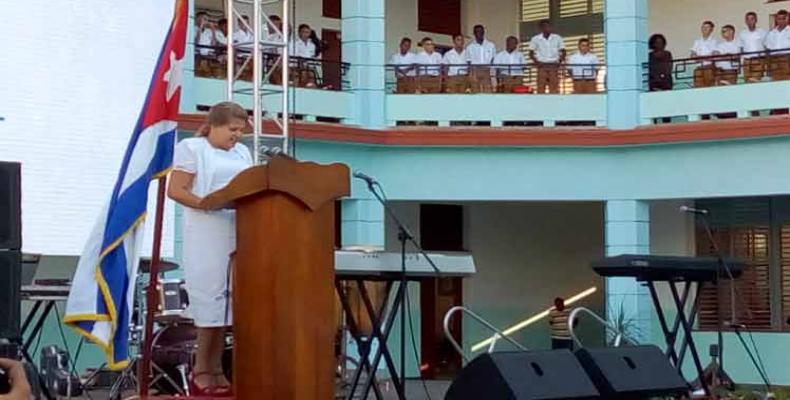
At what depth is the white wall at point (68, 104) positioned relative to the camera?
1506 cm

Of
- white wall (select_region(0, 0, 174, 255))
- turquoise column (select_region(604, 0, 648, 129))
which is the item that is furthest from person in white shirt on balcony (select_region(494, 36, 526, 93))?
white wall (select_region(0, 0, 174, 255))

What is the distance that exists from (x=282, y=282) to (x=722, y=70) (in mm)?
12832

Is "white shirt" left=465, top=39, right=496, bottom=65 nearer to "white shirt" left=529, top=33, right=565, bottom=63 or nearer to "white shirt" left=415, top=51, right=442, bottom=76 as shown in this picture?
"white shirt" left=415, top=51, right=442, bottom=76

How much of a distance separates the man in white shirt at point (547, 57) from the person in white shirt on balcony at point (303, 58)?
2868mm

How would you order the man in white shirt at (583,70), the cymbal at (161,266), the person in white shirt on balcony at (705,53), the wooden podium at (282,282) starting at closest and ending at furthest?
the wooden podium at (282,282), the cymbal at (161,266), the person in white shirt on balcony at (705,53), the man in white shirt at (583,70)

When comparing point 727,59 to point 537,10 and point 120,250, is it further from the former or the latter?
point 120,250

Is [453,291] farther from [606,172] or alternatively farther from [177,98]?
[177,98]

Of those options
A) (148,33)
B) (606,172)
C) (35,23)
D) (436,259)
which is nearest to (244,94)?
(148,33)

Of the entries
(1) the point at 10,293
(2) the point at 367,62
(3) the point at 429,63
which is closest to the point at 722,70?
(3) the point at 429,63

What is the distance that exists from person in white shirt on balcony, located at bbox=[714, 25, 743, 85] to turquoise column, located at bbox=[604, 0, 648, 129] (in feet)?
3.18

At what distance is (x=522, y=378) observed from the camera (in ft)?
25.1

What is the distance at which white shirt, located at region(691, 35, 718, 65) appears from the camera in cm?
1898

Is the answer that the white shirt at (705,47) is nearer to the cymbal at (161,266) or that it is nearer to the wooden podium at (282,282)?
the cymbal at (161,266)

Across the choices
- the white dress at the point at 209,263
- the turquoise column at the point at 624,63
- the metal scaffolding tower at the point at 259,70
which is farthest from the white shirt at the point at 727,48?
the white dress at the point at 209,263
